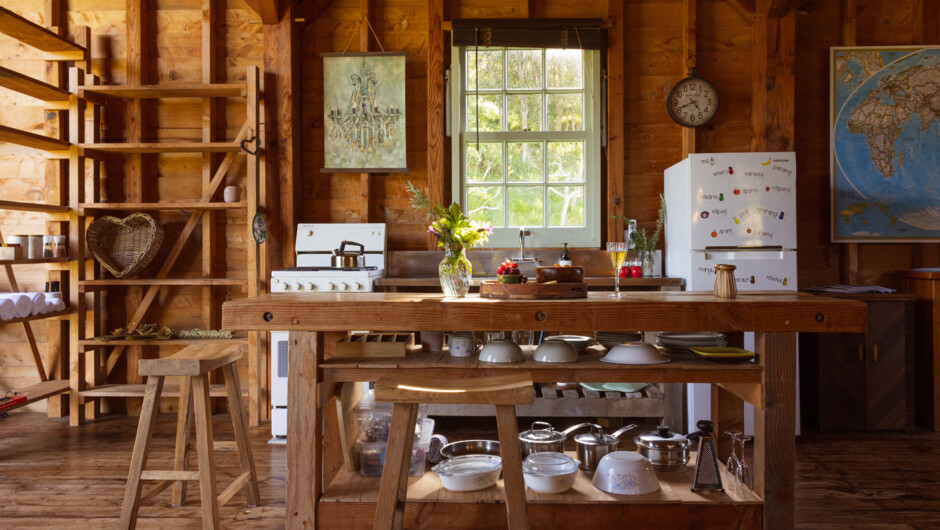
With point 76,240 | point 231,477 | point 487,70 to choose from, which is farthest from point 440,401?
point 76,240

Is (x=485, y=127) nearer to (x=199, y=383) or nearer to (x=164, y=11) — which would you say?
(x=164, y=11)

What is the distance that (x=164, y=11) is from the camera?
4.71 metres

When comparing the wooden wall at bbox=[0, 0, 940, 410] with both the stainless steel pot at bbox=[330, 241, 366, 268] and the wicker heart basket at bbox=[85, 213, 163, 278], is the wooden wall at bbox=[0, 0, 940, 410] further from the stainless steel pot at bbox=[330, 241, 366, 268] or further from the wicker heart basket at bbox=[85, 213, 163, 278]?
the stainless steel pot at bbox=[330, 241, 366, 268]

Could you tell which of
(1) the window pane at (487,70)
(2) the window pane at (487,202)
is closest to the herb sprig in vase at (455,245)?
(2) the window pane at (487,202)

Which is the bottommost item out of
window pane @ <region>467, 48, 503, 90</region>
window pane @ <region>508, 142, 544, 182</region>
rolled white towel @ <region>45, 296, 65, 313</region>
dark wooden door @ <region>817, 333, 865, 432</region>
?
dark wooden door @ <region>817, 333, 865, 432</region>

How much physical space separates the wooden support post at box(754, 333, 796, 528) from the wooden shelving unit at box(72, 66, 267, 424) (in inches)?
127

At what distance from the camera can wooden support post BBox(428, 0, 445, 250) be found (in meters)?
4.61

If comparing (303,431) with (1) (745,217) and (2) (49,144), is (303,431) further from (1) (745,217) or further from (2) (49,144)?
(2) (49,144)

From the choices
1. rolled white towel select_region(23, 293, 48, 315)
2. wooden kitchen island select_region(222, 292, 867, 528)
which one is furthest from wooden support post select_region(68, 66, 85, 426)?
wooden kitchen island select_region(222, 292, 867, 528)

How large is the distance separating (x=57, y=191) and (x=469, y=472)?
3961mm

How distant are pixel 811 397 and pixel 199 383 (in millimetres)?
3768

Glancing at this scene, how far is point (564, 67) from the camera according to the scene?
468cm

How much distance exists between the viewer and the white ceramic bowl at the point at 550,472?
223cm

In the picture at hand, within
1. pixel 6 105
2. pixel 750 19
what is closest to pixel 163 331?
pixel 6 105
